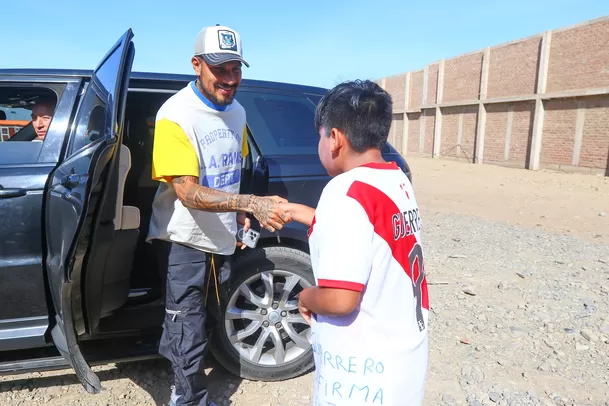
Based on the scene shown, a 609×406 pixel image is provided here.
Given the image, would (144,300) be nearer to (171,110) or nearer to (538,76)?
(171,110)

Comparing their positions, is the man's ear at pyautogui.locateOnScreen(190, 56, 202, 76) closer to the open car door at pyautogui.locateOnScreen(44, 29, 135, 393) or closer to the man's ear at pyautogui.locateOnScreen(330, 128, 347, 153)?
the open car door at pyautogui.locateOnScreen(44, 29, 135, 393)

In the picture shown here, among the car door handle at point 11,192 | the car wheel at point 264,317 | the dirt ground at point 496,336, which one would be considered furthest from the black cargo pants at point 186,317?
the car door handle at point 11,192

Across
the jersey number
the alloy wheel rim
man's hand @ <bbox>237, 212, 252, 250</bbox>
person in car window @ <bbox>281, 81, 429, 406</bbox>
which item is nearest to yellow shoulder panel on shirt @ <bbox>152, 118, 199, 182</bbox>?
man's hand @ <bbox>237, 212, 252, 250</bbox>

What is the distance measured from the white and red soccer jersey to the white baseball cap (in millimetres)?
1100

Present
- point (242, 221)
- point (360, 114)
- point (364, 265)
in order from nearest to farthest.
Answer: point (364, 265) < point (360, 114) < point (242, 221)

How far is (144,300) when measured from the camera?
2.50 meters

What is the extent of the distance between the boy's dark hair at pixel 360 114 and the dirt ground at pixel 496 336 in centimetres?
189

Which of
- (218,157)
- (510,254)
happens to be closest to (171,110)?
(218,157)

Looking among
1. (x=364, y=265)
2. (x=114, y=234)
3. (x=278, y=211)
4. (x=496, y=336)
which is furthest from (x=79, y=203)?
(x=496, y=336)

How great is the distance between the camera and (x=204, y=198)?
6.15 ft

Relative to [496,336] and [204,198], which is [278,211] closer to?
[204,198]

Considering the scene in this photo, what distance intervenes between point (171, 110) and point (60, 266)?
0.82m

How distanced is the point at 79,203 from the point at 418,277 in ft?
4.50

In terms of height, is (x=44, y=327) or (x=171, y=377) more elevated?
(x=44, y=327)
